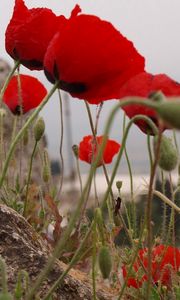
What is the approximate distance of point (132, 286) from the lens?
1.37m

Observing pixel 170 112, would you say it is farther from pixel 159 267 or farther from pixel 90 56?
pixel 159 267

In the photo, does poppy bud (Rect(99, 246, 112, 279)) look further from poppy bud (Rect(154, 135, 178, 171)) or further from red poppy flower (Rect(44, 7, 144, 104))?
red poppy flower (Rect(44, 7, 144, 104))

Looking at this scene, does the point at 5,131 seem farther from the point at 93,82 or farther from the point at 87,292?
the point at 93,82

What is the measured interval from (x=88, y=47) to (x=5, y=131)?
2765 mm

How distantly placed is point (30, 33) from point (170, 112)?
22.8 inches

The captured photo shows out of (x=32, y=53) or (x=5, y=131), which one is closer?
(x=32, y=53)

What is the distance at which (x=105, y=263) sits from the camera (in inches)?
30.9

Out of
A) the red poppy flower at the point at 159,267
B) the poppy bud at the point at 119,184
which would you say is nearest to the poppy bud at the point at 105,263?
the red poppy flower at the point at 159,267

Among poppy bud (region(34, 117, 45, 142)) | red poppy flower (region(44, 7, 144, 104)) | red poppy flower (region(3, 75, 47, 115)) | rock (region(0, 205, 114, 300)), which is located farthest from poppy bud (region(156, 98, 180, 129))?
red poppy flower (region(3, 75, 47, 115))

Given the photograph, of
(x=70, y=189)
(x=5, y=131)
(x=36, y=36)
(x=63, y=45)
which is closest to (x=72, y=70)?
(x=63, y=45)

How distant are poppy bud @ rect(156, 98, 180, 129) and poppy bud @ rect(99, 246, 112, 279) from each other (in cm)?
28

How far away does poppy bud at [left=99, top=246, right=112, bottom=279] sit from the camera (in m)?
0.78

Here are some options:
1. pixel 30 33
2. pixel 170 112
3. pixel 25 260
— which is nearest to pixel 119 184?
pixel 25 260

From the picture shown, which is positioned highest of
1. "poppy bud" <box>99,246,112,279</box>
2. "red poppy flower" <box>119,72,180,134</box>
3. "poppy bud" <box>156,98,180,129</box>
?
"red poppy flower" <box>119,72,180,134</box>
